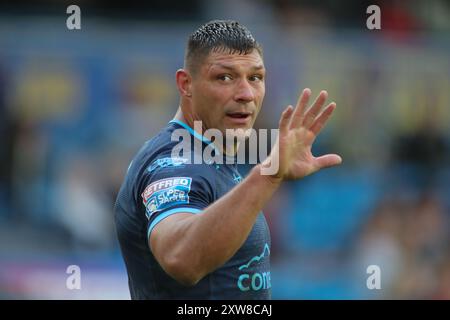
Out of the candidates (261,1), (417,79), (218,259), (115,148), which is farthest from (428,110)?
(218,259)

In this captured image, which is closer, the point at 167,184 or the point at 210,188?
the point at 167,184

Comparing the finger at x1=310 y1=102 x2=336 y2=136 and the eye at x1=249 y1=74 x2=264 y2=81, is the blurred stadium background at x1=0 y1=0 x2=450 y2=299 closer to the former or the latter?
the eye at x1=249 y1=74 x2=264 y2=81

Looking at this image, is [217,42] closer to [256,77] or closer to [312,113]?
[256,77]

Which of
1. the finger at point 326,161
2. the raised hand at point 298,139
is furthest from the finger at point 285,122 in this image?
the finger at point 326,161

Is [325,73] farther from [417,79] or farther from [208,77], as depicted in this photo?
[208,77]

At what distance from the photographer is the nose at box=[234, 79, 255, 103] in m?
4.47

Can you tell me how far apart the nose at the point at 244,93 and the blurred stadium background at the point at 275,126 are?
586cm

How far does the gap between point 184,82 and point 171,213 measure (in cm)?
108

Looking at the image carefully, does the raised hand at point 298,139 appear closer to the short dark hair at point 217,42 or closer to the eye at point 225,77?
the eye at point 225,77

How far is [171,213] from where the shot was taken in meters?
3.92

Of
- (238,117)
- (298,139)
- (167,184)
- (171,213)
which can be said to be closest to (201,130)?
(238,117)

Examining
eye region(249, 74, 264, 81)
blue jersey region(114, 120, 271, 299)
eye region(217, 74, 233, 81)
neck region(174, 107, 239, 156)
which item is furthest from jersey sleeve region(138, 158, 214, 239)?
eye region(249, 74, 264, 81)

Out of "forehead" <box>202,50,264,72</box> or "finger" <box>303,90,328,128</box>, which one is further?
"forehead" <box>202,50,264,72</box>

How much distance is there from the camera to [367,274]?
420 inches
